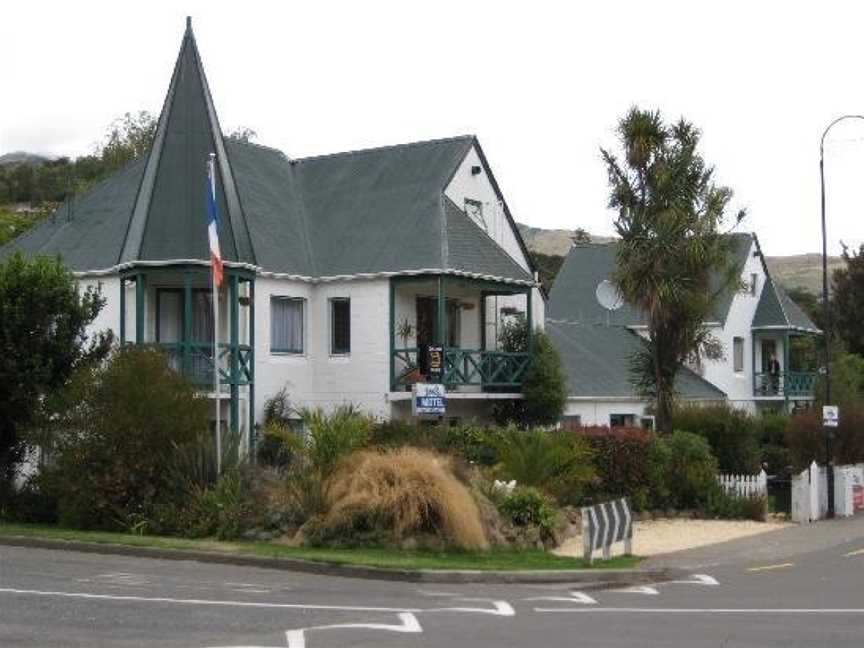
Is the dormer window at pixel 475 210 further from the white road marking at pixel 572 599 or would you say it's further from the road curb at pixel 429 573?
the white road marking at pixel 572 599

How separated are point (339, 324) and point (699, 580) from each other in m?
15.7

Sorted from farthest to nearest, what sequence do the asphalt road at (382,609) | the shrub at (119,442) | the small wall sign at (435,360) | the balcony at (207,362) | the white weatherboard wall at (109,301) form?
the white weatherboard wall at (109,301)
the small wall sign at (435,360)
the balcony at (207,362)
the shrub at (119,442)
the asphalt road at (382,609)

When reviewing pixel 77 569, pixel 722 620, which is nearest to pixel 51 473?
pixel 77 569

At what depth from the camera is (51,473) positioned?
22.4 metres

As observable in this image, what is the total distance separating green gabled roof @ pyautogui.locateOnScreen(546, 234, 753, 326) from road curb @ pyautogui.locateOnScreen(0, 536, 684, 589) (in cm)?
3082

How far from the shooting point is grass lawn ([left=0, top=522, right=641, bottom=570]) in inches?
720

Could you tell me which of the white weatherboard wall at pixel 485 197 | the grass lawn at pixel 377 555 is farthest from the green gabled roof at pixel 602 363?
the grass lawn at pixel 377 555

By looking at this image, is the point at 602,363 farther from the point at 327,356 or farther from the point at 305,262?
the point at 305,262

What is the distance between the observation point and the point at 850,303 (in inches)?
2373

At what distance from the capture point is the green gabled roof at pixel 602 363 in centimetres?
3978

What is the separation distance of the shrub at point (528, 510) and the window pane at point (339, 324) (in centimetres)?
1097

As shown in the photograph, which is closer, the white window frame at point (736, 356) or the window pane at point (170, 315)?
the window pane at point (170, 315)

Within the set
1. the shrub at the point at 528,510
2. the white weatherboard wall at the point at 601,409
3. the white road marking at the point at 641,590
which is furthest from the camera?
the white weatherboard wall at the point at 601,409

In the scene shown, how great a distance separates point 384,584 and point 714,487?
1393cm
